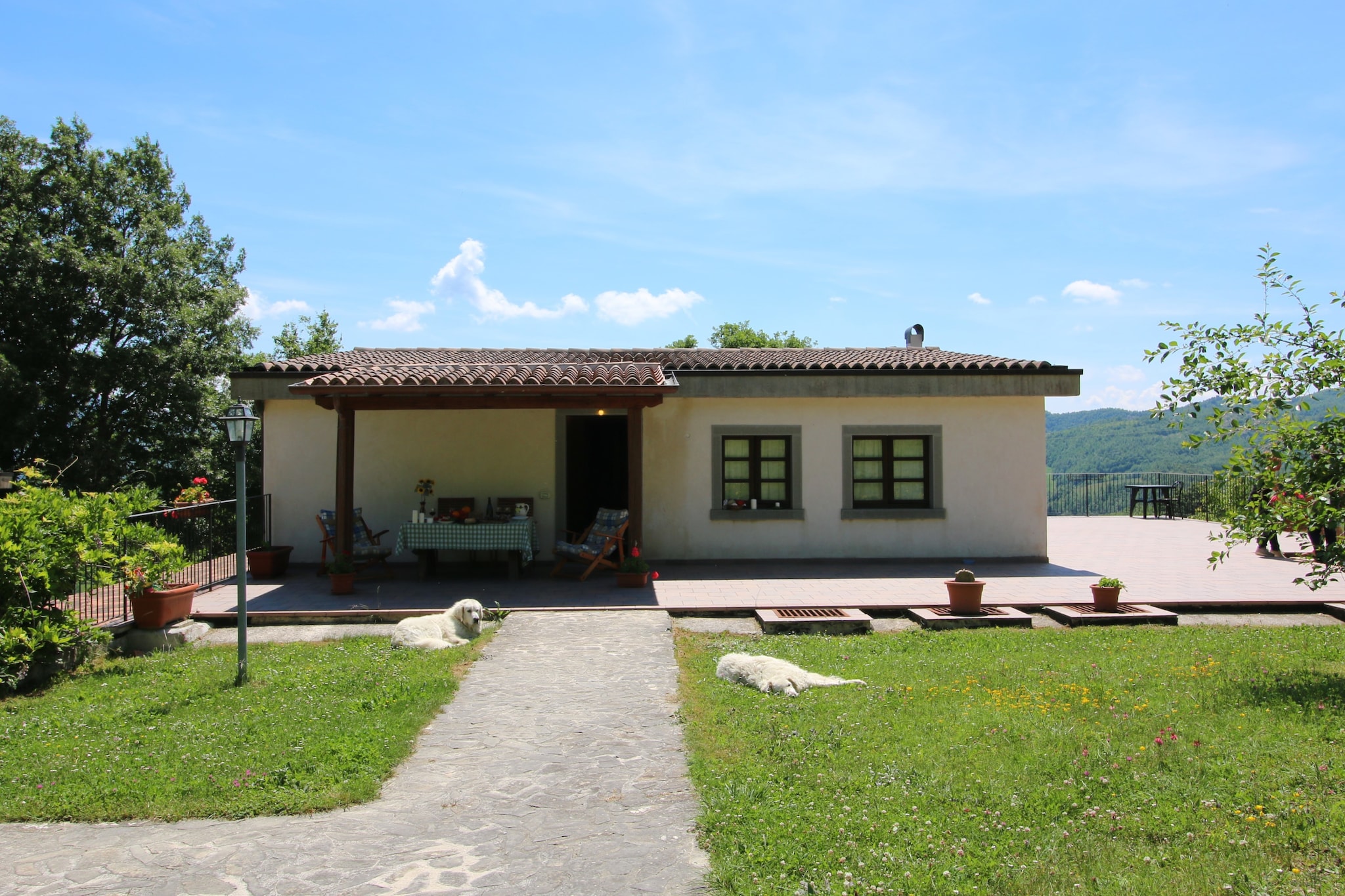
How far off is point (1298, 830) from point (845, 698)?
→ 2.41 meters

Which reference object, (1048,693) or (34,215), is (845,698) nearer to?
(1048,693)

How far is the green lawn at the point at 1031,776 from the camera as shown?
319 centimetres

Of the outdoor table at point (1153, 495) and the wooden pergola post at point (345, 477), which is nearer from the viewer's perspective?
the wooden pergola post at point (345, 477)

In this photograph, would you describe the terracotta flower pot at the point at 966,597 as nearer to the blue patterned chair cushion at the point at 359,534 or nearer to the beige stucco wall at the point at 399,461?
the beige stucco wall at the point at 399,461

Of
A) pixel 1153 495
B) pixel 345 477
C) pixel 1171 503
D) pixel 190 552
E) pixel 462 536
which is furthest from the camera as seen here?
pixel 1153 495

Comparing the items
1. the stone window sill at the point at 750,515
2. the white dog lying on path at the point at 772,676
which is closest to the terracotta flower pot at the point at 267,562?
the stone window sill at the point at 750,515

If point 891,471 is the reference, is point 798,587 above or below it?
below

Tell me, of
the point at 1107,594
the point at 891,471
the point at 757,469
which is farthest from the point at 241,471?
the point at 891,471

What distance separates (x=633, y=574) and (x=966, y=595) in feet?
12.5

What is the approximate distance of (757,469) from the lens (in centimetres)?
1229

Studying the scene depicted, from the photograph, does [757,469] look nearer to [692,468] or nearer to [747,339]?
[692,468]

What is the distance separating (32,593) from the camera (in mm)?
6125

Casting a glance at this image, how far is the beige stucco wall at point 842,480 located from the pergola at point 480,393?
5.12 ft

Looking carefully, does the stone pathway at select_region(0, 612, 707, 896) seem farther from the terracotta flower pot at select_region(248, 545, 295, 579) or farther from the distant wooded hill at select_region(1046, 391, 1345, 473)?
the distant wooded hill at select_region(1046, 391, 1345, 473)
